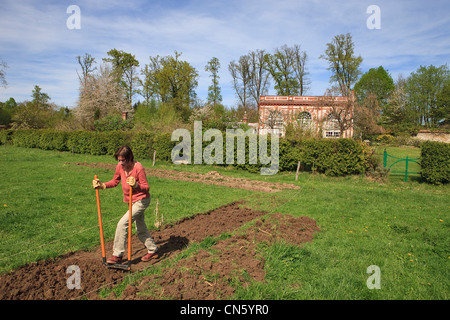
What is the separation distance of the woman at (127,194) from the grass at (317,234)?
2.25 feet

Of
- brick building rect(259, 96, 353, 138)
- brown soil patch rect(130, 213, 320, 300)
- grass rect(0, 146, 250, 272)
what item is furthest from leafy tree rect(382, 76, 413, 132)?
brown soil patch rect(130, 213, 320, 300)

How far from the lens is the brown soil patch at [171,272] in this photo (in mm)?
3951

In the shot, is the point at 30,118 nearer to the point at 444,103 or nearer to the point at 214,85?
the point at 214,85

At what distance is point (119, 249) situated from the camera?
478cm

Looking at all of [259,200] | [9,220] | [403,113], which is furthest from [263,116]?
[9,220]

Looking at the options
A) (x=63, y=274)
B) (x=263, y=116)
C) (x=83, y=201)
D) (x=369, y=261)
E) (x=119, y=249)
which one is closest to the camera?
(x=63, y=274)

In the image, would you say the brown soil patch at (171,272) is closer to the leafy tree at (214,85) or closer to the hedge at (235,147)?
the hedge at (235,147)

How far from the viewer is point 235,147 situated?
60.9 ft

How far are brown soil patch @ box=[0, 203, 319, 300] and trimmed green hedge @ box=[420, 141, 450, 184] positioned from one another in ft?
34.3

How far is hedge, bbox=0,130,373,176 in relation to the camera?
1555 cm

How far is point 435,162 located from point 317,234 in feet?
34.5

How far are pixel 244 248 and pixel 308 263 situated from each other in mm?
1138

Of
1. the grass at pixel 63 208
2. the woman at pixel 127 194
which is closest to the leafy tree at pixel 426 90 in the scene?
the grass at pixel 63 208

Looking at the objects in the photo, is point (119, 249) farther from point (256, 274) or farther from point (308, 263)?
point (308, 263)
